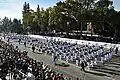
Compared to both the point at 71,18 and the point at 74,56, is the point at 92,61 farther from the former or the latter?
the point at 71,18

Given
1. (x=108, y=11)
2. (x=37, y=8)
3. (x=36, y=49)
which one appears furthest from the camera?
(x=37, y=8)

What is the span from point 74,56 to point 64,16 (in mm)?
47284

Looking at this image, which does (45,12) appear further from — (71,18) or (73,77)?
(73,77)

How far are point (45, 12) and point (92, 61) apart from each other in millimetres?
77801

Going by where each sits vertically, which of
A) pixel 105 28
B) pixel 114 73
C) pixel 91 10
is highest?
pixel 91 10

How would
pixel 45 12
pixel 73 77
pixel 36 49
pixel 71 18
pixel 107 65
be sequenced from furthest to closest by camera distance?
pixel 45 12 < pixel 71 18 < pixel 36 49 < pixel 107 65 < pixel 73 77

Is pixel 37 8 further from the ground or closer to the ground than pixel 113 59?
further from the ground

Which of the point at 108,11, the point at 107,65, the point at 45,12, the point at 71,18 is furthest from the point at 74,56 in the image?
the point at 45,12

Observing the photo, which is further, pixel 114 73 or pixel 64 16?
pixel 64 16

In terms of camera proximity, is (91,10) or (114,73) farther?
(91,10)

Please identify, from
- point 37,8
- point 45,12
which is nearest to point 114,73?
point 45,12

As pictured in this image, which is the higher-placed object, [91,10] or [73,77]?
[91,10]

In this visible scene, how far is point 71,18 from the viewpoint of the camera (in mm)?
82625

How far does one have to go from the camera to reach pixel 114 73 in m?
28.9
